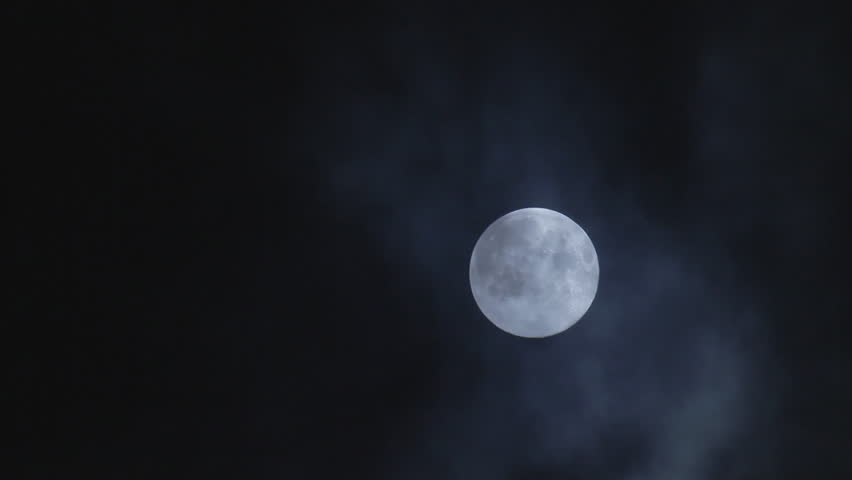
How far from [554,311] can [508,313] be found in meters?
1.04

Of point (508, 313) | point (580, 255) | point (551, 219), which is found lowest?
point (508, 313)

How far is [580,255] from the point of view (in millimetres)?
10164

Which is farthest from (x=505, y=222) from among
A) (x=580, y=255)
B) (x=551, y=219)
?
(x=580, y=255)

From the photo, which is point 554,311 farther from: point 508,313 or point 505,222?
point 505,222

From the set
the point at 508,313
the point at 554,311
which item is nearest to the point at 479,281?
the point at 508,313

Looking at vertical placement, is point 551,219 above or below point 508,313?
above

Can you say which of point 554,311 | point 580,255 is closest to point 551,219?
point 580,255

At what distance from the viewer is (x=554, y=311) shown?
10086 millimetres

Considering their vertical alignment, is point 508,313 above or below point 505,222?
below

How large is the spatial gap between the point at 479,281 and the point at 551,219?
2240mm

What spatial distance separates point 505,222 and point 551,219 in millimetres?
1081

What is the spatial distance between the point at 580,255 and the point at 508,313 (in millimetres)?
2123

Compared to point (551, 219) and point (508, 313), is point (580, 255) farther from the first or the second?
point (508, 313)

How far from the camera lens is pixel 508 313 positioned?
10211 millimetres
